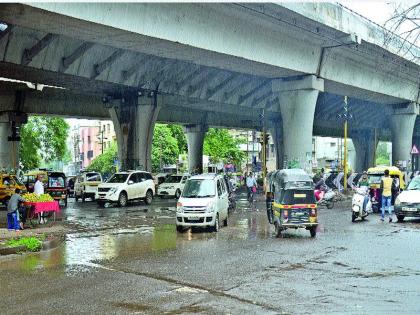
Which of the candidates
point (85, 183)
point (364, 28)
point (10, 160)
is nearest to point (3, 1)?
point (364, 28)

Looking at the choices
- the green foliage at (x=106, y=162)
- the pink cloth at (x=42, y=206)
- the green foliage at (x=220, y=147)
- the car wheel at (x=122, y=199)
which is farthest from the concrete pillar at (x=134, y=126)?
the green foliage at (x=106, y=162)

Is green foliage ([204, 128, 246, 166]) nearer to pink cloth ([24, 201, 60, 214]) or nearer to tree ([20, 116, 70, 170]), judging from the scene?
tree ([20, 116, 70, 170])

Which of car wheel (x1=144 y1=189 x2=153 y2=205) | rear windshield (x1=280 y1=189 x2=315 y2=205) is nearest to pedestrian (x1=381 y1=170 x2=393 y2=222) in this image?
rear windshield (x1=280 y1=189 x2=315 y2=205)

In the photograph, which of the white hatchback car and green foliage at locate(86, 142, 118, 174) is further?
green foliage at locate(86, 142, 118, 174)

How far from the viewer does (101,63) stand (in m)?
29.9

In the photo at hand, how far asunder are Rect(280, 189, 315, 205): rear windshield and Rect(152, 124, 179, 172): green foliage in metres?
57.9

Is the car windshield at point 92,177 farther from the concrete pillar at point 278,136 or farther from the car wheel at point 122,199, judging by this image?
the concrete pillar at point 278,136

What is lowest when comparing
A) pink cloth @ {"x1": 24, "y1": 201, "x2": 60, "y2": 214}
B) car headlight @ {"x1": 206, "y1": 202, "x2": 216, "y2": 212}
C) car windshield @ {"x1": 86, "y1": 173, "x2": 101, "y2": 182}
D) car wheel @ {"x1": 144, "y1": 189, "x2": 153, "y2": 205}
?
car wheel @ {"x1": 144, "y1": 189, "x2": 153, "y2": 205}

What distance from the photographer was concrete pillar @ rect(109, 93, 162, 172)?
39.4 metres

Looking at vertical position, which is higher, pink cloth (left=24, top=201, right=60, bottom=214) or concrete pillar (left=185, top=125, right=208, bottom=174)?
concrete pillar (left=185, top=125, right=208, bottom=174)

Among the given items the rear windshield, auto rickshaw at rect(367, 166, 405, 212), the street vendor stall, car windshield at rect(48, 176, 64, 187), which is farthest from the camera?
car windshield at rect(48, 176, 64, 187)

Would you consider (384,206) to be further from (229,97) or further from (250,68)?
(229,97)

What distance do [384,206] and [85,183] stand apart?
74.1ft

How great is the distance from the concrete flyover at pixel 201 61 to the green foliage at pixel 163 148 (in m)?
25.9
